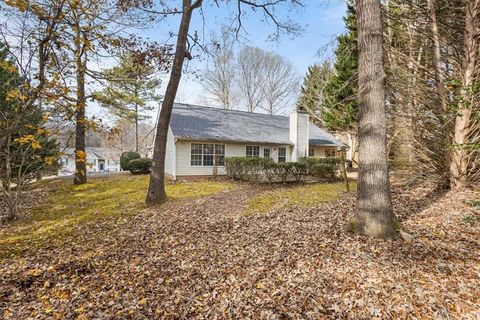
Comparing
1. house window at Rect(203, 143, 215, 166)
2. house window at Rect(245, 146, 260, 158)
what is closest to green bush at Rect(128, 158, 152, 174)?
house window at Rect(203, 143, 215, 166)

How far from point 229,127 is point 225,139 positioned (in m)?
2.15

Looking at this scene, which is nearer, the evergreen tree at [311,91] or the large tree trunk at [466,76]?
the large tree trunk at [466,76]

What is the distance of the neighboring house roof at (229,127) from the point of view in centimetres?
1485

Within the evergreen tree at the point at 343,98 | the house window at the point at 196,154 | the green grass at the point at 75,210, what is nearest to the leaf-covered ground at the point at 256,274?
the green grass at the point at 75,210

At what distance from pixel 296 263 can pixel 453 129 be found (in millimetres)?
7729

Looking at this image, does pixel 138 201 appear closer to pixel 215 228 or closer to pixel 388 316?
pixel 215 228

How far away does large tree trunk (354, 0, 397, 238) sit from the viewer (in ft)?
14.2

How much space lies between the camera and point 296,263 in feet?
12.0

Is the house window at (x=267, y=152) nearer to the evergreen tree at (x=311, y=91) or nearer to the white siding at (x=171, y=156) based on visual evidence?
the white siding at (x=171, y=156)

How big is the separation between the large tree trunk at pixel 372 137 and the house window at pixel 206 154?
11192 mm

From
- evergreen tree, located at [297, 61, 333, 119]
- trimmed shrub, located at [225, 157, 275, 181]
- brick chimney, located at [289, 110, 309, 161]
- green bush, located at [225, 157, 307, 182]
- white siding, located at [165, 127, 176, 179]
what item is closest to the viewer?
green bush, located at [225, 157, 307, 182]

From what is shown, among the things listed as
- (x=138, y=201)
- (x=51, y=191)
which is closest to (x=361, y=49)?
(x=138, y=201)

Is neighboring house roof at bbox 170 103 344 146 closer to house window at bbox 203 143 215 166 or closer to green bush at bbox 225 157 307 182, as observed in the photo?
house window at bbox 203 143 215 166

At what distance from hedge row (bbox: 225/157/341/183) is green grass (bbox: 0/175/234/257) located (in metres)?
1.53
